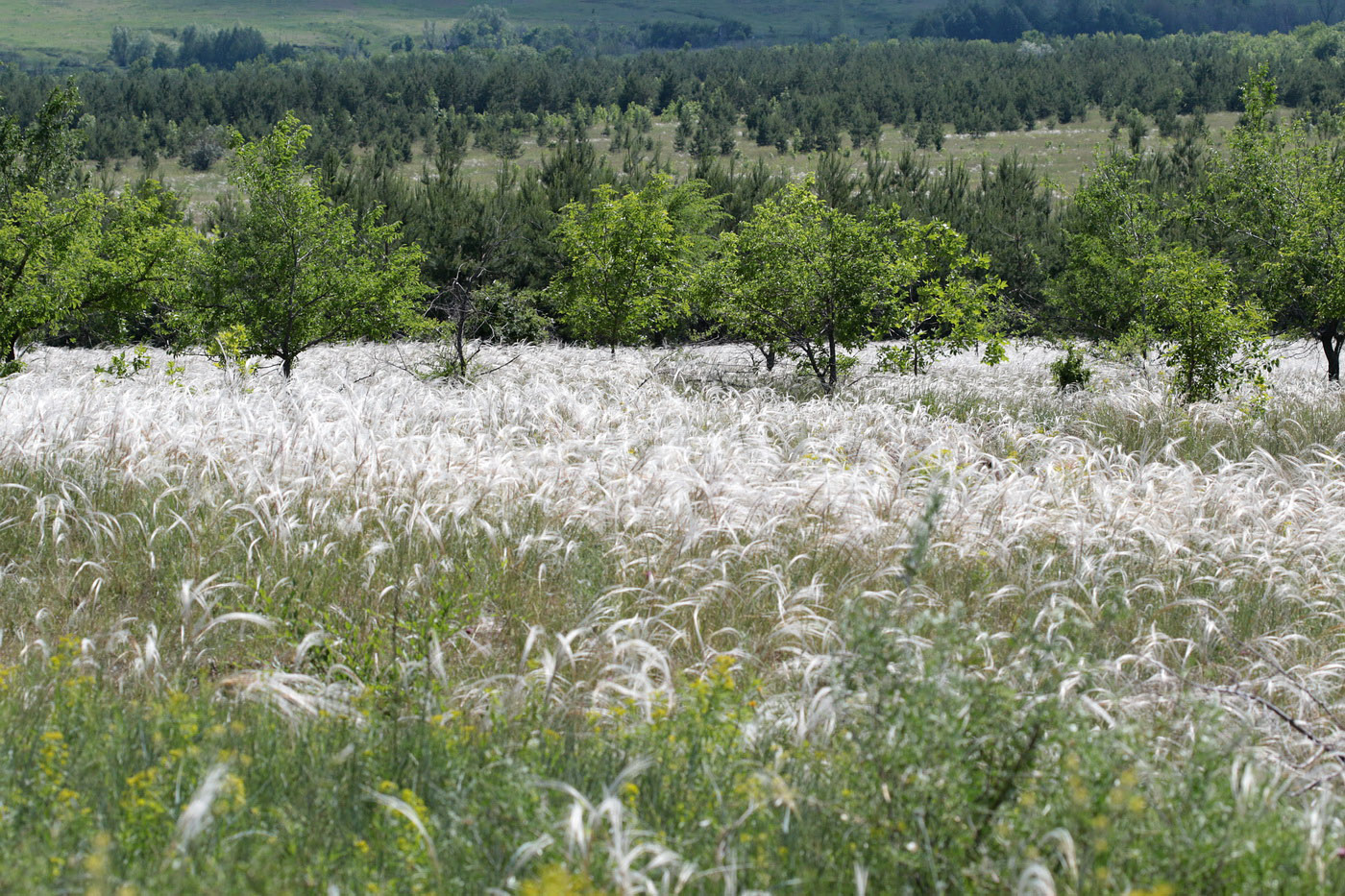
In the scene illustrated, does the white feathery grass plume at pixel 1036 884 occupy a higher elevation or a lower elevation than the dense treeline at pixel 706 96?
lower

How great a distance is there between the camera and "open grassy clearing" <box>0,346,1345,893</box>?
6.96 ft

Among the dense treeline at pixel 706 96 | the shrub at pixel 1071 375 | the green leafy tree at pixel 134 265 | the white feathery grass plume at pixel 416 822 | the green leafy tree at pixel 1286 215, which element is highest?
the dense treeline at pixel 706 96

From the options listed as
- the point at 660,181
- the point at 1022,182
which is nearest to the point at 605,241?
the point at 660,181

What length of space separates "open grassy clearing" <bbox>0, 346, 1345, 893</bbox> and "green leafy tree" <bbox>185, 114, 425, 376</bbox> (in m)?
5.96

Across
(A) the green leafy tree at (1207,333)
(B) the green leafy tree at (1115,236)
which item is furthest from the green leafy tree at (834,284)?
(B) the green leafy tree at (1115,236)

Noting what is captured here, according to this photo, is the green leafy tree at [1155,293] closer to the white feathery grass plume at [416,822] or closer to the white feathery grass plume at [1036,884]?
the white feathery grass plume at [1036,884]

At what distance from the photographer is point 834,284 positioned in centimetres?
1255

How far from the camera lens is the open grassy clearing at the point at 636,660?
2.12 m

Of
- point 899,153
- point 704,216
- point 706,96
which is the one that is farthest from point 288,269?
point 706,96

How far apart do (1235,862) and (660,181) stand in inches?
836

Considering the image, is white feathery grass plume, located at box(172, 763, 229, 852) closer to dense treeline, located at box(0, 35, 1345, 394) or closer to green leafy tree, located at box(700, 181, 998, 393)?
dense treeline, located at box(0, 35, 1345, 394)

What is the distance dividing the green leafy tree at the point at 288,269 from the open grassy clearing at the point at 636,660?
234 inches

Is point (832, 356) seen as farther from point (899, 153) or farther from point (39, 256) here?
point (899, 153)

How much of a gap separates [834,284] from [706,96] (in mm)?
92013
